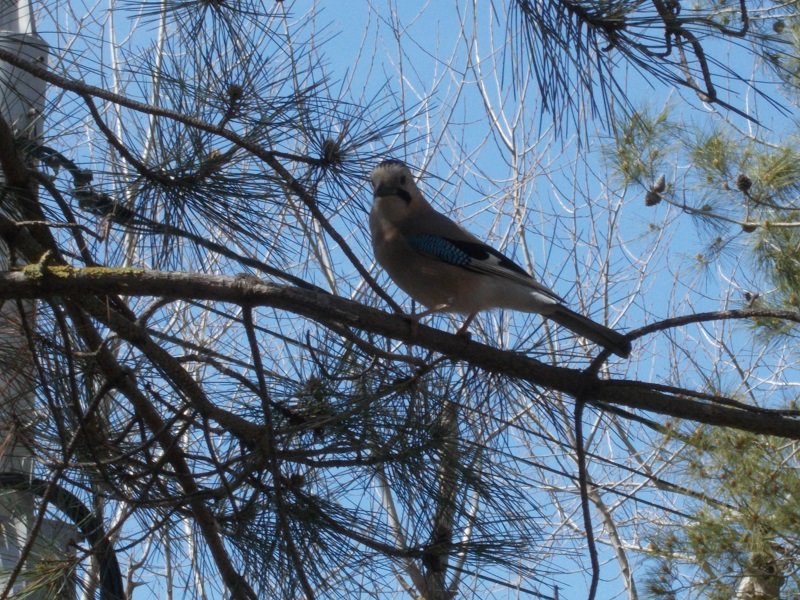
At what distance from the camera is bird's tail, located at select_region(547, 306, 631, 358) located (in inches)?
101

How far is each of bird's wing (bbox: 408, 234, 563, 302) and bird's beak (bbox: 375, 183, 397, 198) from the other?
0.15 metres

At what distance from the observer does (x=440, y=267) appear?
2994 millimetres

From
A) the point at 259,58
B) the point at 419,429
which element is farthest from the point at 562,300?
the point at 259,58

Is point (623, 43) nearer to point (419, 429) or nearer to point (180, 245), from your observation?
point (419, 429)

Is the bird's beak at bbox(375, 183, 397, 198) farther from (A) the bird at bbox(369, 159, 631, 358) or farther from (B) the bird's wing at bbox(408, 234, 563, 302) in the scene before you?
(B) the bird's wing at bbox(408, 234, 563, 302)

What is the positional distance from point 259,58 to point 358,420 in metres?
0.98

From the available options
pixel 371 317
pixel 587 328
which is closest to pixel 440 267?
pixel 587 328

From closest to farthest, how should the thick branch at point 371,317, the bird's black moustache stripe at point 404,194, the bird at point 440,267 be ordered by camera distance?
the thick branch at point 371,317
the bird at point 440,267
the bird's black moustache stripe at point 404,194

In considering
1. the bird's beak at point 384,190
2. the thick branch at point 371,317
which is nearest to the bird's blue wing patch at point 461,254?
the bird's beak at point 384,190

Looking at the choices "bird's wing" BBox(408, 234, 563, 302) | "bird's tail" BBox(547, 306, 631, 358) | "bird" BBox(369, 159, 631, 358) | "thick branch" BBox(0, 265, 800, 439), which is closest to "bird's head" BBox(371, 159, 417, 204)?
"bird" BBox(369, 159, 631, 358)

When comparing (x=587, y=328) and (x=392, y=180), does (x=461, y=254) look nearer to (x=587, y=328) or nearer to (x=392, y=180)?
(x=392, y=180)

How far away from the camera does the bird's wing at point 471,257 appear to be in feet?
9.80

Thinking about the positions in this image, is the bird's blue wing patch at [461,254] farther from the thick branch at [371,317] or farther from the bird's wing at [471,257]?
the thick branch at [371,317]

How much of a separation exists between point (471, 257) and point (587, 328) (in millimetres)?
493
